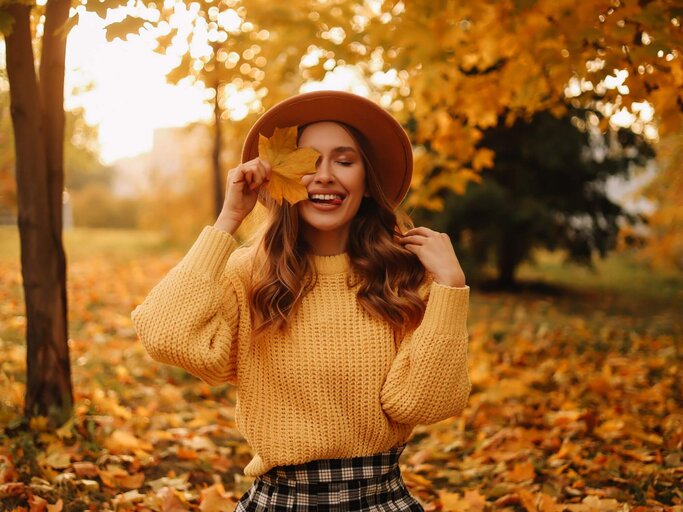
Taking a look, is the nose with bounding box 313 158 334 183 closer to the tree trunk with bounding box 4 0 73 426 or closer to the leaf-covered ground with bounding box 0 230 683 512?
the leaf-covered ground with bounding box 0 230 683 512

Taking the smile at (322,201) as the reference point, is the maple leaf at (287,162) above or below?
above

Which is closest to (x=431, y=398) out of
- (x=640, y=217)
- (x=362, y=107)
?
(x=362, y=107)

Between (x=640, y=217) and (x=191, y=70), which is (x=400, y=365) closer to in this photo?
(x=191, y=70)

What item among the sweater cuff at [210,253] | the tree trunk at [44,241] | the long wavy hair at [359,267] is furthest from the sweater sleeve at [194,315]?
the tree trunk at [44,241]

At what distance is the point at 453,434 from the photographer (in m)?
3.91

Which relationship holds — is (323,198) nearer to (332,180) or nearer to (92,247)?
(332,180)

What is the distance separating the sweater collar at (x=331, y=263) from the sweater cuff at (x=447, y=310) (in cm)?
32

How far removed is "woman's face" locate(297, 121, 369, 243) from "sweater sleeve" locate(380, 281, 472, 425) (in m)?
0.39

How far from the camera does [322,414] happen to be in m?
1.93

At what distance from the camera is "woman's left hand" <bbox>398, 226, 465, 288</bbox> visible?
77.4 inches

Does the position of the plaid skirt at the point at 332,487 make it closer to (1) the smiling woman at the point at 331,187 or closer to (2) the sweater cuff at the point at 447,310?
(2) the sweater cuff at the point at 447,310

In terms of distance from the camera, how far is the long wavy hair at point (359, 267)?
6.52ft

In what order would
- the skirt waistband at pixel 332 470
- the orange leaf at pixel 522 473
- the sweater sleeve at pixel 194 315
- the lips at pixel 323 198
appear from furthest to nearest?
the orange leaf at pixel 522 473 < the lips at pixel 323 198 < the skirt waistband at pixel 332 470 < the sweater sleeve at pixel 194 315

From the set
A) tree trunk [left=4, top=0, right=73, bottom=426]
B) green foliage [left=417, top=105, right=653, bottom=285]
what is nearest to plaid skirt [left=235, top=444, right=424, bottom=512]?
tree trunk [left=4, top=0, right=73, bottom=426]
